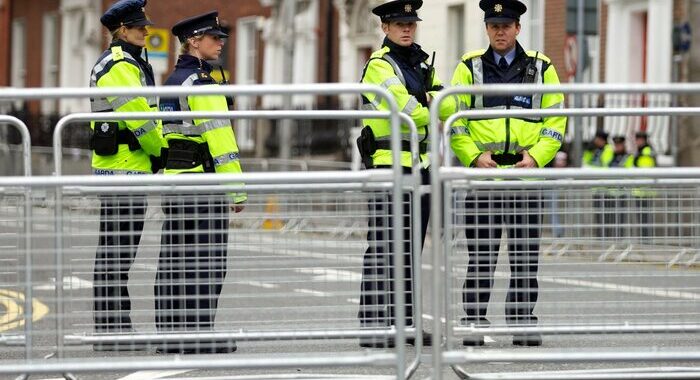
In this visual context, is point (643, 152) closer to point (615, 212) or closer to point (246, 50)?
point (615, 212)

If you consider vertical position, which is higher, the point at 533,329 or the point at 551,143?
the point at 551,143

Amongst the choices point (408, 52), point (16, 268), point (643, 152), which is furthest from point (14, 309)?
point (643, 152)

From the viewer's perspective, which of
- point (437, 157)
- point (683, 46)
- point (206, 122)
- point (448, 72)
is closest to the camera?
point (437, 157)

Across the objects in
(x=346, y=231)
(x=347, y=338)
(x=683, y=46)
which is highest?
(x=683, y=46)

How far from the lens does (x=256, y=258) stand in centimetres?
714

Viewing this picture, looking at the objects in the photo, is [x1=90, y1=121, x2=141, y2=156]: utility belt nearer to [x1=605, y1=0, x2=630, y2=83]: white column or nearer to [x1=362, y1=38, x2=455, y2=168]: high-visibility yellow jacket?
[x1=362, y1=38, x2=455, y2=168]: high-visibility yellow jacket

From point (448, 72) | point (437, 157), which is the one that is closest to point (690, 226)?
point (437, 157)

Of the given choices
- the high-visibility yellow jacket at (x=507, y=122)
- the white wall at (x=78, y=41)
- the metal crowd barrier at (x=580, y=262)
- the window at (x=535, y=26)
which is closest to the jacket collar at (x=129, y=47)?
the high-visibility yellow jacket at (x=507, y=122)

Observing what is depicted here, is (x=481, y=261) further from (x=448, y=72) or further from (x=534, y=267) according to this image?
(x=448, y=72)

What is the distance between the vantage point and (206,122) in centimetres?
884

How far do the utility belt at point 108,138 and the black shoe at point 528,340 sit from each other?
3000 millimetres

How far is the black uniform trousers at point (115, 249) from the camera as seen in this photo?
7062mm

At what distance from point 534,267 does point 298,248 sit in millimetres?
1008

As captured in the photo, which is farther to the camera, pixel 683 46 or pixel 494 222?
pixel 683 46
